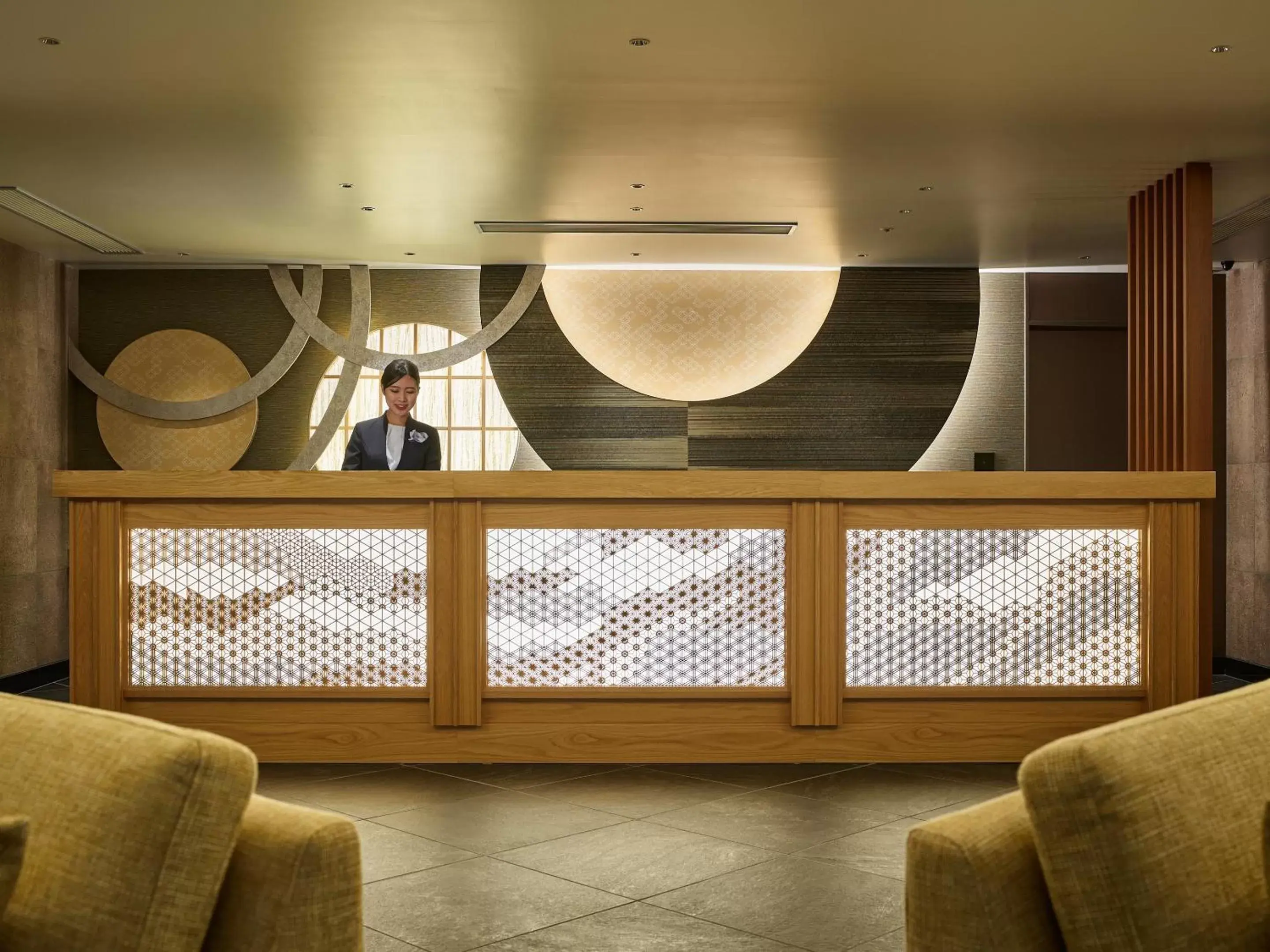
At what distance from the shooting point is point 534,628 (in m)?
4.93

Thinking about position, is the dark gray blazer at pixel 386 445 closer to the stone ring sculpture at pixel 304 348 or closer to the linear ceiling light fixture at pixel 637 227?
the linear ceiling light fixture at pixel 637 227

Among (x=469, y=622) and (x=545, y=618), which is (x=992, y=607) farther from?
(x=469, y=622)

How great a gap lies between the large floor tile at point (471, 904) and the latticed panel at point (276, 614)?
1.49m

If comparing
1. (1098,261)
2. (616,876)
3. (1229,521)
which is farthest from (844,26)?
(1229,521)

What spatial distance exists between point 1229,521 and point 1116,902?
837cm

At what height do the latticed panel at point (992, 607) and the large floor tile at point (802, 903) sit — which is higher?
the latticed panel at point (992, 607)

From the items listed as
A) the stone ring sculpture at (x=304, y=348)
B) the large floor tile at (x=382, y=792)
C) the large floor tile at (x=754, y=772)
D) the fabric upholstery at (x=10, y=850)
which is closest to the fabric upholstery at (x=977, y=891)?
the fabric upholstery at (x=10, y=850)

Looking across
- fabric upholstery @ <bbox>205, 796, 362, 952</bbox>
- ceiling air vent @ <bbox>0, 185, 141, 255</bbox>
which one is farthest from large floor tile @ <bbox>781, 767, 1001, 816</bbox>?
ceiling air vent @ <bbox>0, 185, 141, 255</bbox>

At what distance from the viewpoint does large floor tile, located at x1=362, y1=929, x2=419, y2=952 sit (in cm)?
290

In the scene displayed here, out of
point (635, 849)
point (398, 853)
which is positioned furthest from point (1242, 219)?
point (398, 853)

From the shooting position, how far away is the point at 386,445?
7.43m

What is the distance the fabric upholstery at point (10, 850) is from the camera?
1412mm

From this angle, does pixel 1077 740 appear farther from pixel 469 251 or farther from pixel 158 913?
pixel 469 251

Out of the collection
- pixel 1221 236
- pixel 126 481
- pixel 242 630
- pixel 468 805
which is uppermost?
pixel 1221 236
